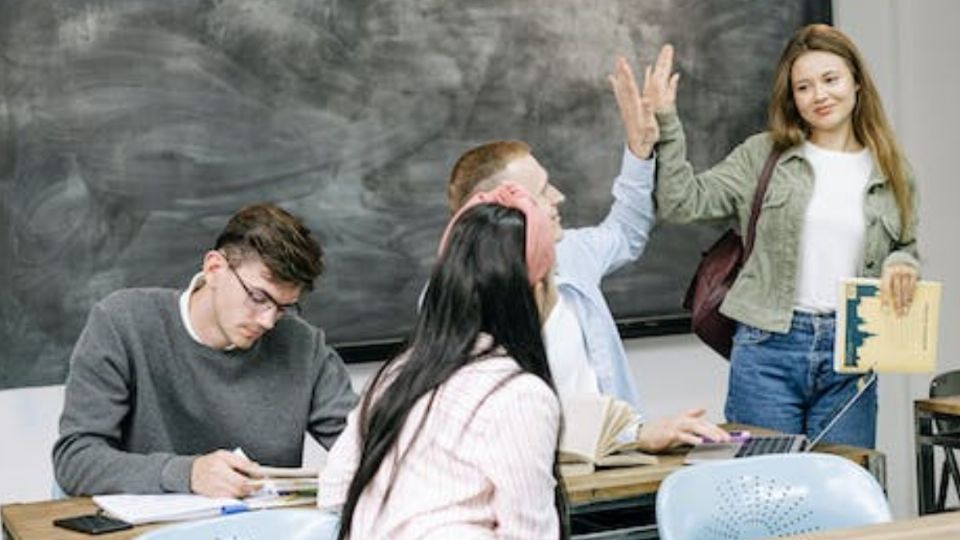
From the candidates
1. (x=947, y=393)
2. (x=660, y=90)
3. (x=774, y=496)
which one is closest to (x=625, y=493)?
(x=774, y=496)

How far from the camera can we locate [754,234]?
3.84 m

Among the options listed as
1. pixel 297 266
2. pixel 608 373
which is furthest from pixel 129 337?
pixel 608 373

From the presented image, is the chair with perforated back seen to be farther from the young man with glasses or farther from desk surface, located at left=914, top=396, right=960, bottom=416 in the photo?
the young man with glasses

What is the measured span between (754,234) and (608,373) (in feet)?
2.10

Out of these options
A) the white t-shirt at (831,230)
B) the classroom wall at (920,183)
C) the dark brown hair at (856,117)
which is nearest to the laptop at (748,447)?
the white t-shirt at (831,230)

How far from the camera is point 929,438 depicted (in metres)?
4.10

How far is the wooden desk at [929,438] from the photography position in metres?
4.01

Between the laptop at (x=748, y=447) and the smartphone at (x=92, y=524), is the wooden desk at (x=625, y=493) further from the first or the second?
the smartphone at (x=92, y=524)

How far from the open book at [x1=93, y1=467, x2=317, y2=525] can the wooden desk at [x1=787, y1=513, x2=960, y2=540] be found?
0.97 meters

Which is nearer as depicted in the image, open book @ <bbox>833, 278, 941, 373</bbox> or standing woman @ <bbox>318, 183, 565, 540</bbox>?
standing woman @ <bbox>318, 183, 565, 540</bbox>

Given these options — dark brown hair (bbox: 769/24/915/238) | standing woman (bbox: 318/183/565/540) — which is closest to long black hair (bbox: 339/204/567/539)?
standing woman (bbox: 318/183/565/540)

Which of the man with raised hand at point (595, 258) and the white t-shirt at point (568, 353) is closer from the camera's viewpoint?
the man with raised hand at point (595, 258)

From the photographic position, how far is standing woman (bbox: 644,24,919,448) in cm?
370

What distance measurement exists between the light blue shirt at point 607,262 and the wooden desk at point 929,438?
2.98ft
